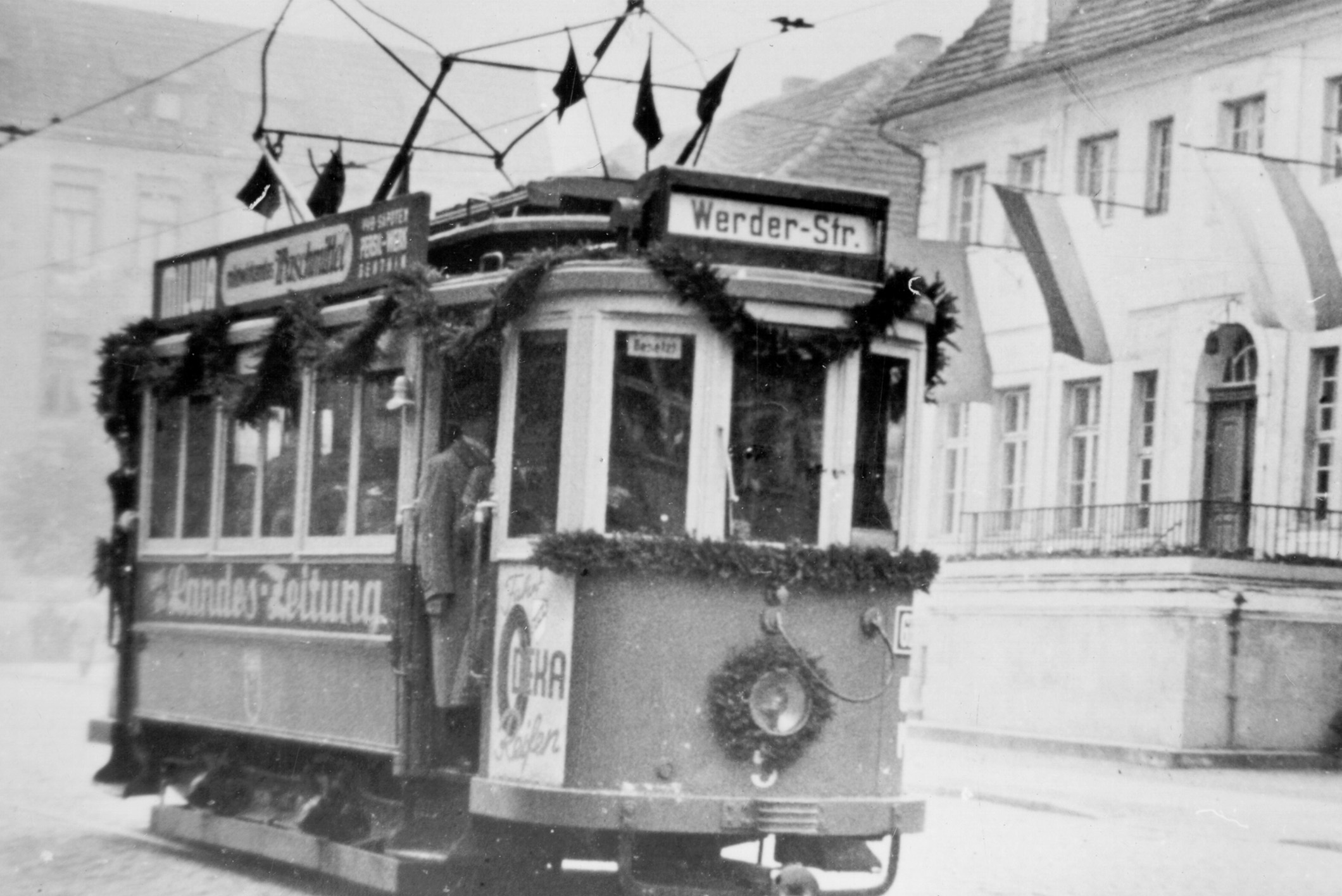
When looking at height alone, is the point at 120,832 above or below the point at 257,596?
below

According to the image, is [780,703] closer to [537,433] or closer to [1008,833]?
[537,433]

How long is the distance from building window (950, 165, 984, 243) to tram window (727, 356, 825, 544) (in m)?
Result: 22.3

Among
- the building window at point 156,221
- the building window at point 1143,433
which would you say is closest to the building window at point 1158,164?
the building window at point 1143,433

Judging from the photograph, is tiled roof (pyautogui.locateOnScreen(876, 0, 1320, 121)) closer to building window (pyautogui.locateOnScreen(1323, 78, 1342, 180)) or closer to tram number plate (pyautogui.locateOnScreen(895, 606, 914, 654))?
building window (pyautogui.locateOnScreen(1323, 78, 1342, 180))

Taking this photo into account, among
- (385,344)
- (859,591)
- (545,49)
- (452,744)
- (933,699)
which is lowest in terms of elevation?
(933,699)

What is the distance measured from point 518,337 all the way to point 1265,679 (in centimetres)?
1677

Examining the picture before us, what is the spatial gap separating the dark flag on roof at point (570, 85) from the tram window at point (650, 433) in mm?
4223

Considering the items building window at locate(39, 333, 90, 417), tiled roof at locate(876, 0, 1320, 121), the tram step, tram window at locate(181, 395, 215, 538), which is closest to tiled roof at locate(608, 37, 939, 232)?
tiled roof at locate(876, 0, 1320, 121)

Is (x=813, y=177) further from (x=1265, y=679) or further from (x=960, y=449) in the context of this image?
(x=1265, y=679)

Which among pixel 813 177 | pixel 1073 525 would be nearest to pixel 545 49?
pixel 1073 525

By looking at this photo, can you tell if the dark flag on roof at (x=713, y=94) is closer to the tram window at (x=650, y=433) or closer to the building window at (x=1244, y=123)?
the tram window at (x=650, y=433)

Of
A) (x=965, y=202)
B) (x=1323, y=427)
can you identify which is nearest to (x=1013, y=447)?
(x=965, y=202)

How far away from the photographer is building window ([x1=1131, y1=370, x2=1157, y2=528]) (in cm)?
2714

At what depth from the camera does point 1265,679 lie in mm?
23891
